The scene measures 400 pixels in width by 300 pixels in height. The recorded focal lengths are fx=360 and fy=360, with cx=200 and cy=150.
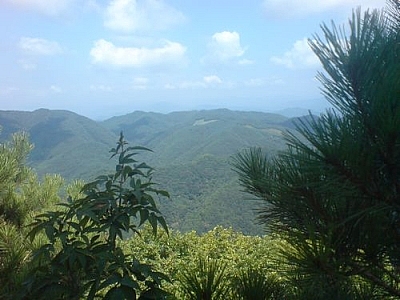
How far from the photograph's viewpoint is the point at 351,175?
75 cm

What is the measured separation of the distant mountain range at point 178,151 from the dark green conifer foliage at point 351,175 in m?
19.7

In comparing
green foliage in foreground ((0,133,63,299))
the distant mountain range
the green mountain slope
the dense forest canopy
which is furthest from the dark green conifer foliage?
the green mountain slope

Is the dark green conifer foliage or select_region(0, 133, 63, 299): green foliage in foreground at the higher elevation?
the dark green conifer foliage

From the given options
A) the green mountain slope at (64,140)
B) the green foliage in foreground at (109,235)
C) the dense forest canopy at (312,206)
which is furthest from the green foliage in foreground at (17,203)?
the green mountain slope at (64,140)

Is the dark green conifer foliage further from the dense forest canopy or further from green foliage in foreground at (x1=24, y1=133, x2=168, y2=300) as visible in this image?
green foliage in foreground at (x1=24, y1=133, x2=168, y2=300)

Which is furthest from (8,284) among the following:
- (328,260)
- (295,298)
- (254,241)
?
(254,241)

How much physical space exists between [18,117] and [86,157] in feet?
60.0

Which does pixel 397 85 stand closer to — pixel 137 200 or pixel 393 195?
pixel 393 195

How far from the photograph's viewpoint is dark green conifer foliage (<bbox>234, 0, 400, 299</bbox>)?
71 cm

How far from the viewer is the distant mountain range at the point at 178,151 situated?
1158 inches

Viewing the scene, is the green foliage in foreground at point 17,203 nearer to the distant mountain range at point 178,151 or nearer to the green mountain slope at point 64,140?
the distant mountain range at point 178,151

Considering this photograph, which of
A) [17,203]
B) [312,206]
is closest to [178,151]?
[17,203]

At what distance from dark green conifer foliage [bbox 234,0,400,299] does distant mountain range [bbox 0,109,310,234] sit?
19.7 m

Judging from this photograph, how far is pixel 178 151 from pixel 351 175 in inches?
2964
